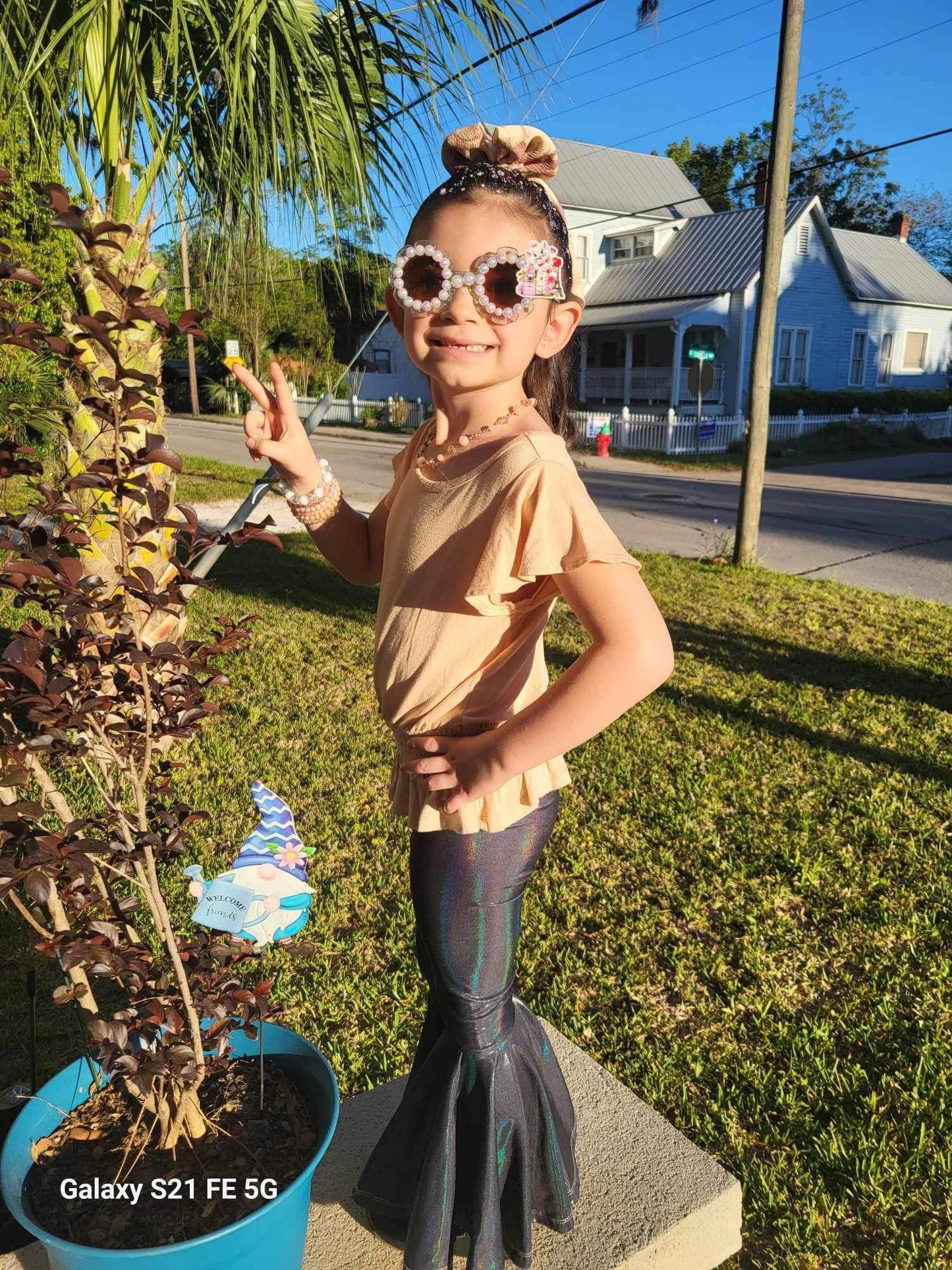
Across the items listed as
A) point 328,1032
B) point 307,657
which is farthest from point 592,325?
point 328,1032

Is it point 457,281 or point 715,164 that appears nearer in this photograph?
point 457,281

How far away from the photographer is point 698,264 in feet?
78.9

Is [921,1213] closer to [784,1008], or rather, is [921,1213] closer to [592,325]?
[784,1008]

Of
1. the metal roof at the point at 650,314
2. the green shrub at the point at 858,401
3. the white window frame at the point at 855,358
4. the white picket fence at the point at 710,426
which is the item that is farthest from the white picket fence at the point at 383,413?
the white window frame at the point at 855,358

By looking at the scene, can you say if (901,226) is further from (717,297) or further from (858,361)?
(717,297)

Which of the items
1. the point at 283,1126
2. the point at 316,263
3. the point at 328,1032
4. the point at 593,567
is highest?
the point at 316,263

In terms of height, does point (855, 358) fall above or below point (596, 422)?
above

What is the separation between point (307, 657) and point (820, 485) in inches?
449

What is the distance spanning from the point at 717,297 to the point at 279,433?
23532 millimetres

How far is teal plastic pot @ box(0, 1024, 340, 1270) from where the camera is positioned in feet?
4.49

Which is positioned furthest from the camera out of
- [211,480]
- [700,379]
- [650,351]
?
[650,351]

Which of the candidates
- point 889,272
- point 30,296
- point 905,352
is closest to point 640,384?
point 905,352

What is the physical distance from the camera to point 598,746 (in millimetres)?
4586

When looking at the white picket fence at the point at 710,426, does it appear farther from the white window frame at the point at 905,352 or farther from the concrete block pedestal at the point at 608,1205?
the concrete block pedestal at the point at 608,1205
